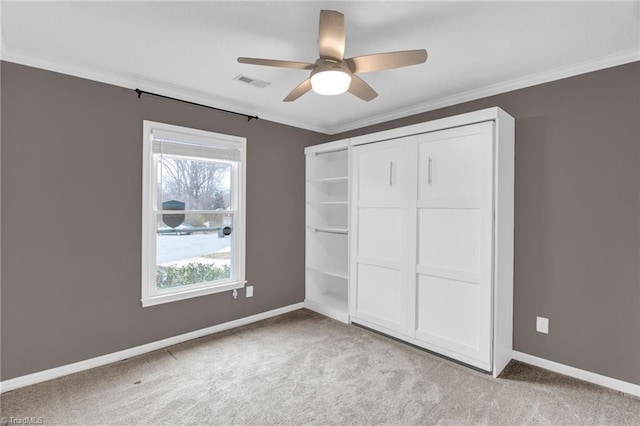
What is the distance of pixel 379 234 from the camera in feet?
11.2

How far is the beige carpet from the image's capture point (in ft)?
6.91

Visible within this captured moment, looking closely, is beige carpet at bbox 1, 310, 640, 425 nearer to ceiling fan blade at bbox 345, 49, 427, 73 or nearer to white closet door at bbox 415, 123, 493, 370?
white closet door at bbox 415, 123, 493, 370

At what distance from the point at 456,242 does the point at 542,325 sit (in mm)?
1010

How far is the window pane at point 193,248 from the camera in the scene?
3.18 meters

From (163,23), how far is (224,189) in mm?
1853

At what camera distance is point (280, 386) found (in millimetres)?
2463

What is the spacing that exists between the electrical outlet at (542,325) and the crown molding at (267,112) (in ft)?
6.72

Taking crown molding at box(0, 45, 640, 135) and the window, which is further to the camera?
the window

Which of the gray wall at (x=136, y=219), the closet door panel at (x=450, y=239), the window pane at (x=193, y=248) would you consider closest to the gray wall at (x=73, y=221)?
the gray wall at (x=136, y=219)

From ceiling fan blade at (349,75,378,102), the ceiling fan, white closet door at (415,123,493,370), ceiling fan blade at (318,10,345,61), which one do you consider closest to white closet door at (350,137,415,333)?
white closet door at (415,123,493,370)

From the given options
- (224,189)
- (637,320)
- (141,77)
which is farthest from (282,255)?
(637,320)

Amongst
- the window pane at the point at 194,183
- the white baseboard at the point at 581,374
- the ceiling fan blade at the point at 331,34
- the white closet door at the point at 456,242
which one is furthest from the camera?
the window pane at the point at 194,183

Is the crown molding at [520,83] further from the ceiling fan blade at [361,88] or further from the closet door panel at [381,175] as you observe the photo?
the ceiling fan blade at [361,88]

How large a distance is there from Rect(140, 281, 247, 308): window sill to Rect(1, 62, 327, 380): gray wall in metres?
0.07
